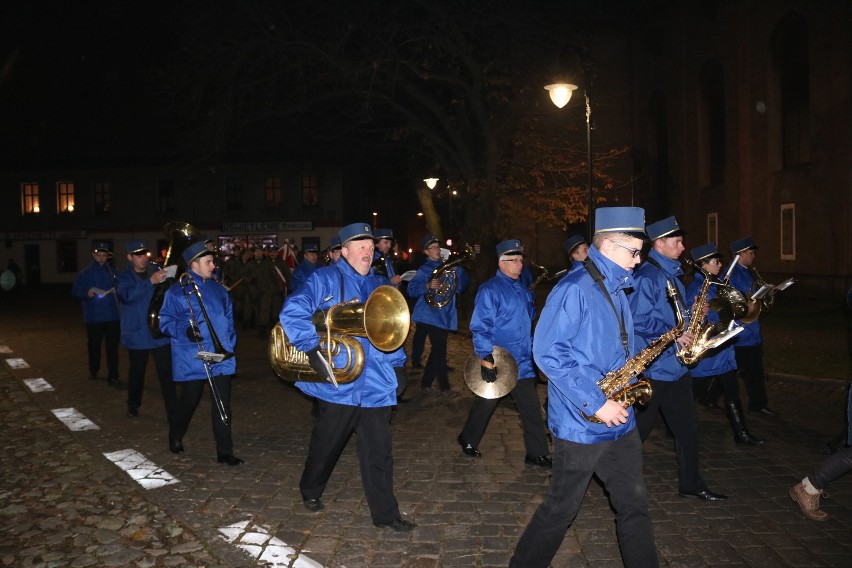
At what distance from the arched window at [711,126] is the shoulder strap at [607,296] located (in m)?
27.5

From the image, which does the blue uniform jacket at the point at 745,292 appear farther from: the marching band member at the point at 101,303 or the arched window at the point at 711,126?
the arched window at the point at 711,126

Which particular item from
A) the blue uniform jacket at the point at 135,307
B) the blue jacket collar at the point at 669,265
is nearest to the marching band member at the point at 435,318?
the blue uniform jacket at the point at 135,307

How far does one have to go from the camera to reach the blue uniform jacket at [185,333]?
6.37 m

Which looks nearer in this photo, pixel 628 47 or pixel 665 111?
pixel 665 111

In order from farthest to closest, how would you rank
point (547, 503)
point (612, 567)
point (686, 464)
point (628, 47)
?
point (628, 47), point (686, 464), point (612, 567), point (547, 503)

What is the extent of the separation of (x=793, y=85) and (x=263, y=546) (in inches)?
995

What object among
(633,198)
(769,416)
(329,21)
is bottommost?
(769,416)

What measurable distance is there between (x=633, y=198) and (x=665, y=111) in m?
4.25

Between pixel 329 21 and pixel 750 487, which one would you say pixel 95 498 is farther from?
pixel 329 21

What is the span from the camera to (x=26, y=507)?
5477 millimetres

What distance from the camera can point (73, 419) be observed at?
Result: 333 inches

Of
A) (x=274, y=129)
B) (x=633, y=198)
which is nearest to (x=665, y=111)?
(x=633, y=198)

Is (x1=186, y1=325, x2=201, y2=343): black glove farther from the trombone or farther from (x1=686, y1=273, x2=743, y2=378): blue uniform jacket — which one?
(x1=686, y1=273, x2=743, y2=378): blue uniform jacket

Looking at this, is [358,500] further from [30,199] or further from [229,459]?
[30,199]
